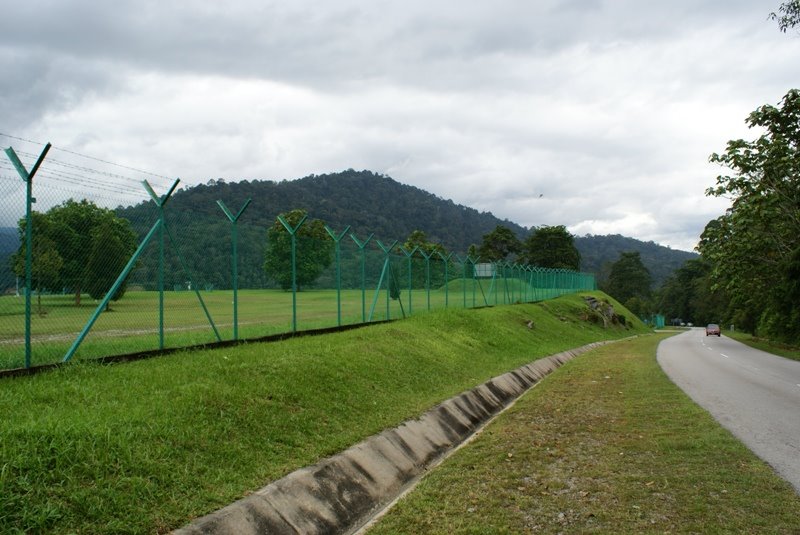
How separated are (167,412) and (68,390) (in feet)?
3.90

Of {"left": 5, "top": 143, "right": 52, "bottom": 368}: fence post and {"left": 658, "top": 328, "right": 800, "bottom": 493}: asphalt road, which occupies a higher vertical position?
{"left": 5, "top": 143, "right": 52, "bottom": 368}: fence post

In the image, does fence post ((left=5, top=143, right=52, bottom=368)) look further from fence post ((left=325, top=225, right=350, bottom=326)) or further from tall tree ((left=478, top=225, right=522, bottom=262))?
tall tree ((left=478, top=225, right=522, bottom=262))

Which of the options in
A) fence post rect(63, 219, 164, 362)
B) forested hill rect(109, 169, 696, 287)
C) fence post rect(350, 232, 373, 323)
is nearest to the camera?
fence post rect(63, 219, 164, 362)

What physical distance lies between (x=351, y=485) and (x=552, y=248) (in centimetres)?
8951

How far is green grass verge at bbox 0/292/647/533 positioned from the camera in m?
4.67

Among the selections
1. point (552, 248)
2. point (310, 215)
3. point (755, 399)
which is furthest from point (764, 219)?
point (552, 248)

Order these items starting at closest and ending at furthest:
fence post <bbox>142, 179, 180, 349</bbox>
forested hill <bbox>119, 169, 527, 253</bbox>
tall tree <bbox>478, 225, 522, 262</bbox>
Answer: fence post <bbox>142, 179, 180, 349</bbox> → forested hill <bbox>119, 169, 527, 253</bbox> → tall tree <bbox>478, 225, 522, 262</bbox>

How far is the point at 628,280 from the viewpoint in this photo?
407 ft

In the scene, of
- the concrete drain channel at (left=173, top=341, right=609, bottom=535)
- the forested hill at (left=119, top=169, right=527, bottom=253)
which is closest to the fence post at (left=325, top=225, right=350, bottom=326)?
the concrete drain channel at (left=173, top=341, right=609, bottom=535)

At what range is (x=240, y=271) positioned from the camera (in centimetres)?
1214

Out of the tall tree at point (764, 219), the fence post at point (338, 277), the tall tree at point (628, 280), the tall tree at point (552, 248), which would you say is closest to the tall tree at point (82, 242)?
the fence post at point (338, 277)

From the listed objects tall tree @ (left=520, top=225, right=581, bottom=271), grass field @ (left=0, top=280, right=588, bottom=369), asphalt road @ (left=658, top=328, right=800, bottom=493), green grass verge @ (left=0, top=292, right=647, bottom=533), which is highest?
tall tree @ (left=520, top=225, right=581, bottom=271)

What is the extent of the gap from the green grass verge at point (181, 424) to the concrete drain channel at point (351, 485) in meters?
0.17

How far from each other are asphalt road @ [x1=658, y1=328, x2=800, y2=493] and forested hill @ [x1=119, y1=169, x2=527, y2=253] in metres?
55.1
